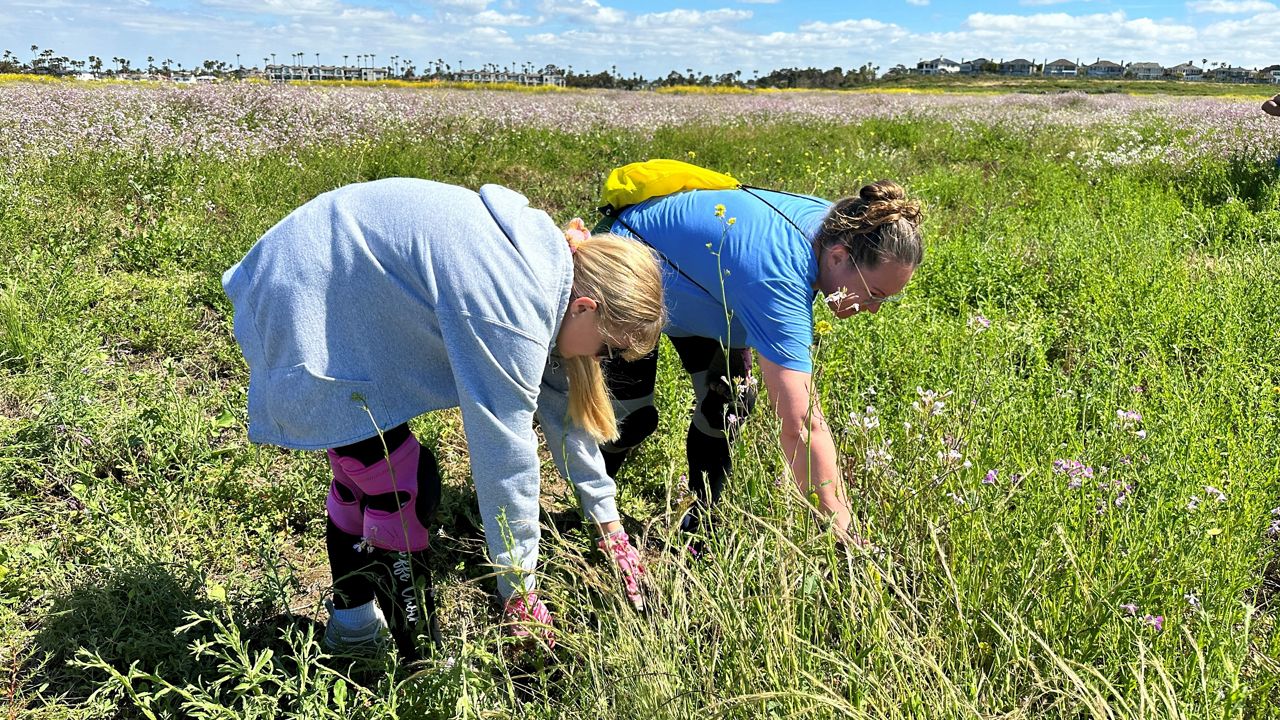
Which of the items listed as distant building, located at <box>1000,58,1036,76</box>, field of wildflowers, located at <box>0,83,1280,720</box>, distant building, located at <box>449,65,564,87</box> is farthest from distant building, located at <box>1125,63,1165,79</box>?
field of wildflowers, located at <box>0,83,1280,720</box>

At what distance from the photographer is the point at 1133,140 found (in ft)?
Result: 34.4

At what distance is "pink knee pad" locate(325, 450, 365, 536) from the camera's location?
209 cm

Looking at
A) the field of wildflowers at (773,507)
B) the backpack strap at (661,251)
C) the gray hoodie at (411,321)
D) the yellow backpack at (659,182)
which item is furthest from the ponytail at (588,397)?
the yellow backpack at (659,182)

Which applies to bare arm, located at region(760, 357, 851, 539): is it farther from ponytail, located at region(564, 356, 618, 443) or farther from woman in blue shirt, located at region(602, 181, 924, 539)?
ponytail, located at region(564, 356, 618, 443)

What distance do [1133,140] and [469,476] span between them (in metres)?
10.6

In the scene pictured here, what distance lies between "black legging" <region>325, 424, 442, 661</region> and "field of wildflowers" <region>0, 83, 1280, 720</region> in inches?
4.6

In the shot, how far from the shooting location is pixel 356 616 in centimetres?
217

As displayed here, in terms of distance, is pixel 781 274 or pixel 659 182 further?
pixel 659 182

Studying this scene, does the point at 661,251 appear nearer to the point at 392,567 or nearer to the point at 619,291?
the point at 619,291

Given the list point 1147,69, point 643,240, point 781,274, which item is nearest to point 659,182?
point 643,240

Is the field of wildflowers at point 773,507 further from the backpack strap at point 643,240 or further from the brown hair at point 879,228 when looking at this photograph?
the backpack strap at point 643,240

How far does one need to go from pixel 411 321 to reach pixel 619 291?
0.46 m

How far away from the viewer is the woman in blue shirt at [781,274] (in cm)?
215

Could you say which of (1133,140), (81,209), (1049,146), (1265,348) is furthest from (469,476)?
(1133,140)
